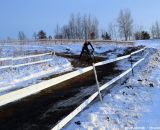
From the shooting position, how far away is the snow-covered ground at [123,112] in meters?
7.82

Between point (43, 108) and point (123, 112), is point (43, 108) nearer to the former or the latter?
point (43, 108)

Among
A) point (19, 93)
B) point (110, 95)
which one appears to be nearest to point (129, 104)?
point (110, 95)

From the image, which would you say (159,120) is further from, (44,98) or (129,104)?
(44,98)

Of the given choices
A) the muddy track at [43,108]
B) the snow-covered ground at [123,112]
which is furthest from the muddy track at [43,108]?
the snow-covered ground at [123,112]

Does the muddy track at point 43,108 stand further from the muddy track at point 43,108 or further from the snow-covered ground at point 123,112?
Result: the snow-covered ground at point 123,112

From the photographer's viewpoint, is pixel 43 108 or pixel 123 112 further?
pixel 43 108

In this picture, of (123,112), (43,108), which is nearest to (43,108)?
(43,108)

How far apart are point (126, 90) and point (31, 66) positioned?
13312 mm

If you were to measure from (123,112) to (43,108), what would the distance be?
2.17 meters

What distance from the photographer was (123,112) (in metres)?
9.04

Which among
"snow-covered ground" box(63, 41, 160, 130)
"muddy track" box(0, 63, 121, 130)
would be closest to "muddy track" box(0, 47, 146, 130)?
"muddy track" box(0, 63, 121, 130)

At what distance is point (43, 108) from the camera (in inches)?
390

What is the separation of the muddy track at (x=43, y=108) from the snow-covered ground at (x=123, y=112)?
647mm

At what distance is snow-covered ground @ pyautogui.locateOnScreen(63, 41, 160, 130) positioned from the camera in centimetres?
782
